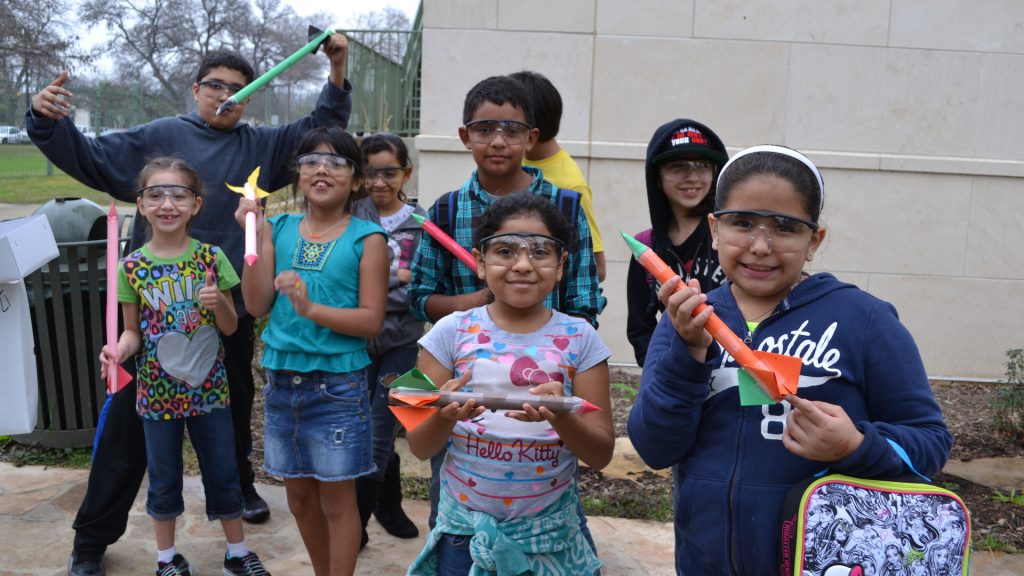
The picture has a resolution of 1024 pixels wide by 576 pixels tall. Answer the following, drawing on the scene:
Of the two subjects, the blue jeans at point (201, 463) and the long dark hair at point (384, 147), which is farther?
the long dark hair at point (384, 147)

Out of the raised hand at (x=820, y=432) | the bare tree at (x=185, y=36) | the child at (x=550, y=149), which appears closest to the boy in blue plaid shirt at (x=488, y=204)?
the child at (x=550, y=149)

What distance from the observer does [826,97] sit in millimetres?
6473

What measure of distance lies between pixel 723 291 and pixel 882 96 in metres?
5.04

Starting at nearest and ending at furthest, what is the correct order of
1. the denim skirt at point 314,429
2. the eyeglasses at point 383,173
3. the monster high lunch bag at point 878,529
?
1. the monster high lunch bag at point 878,529
2. the denim skirt at point 314,429
3. the eyeglasses at point 383,173

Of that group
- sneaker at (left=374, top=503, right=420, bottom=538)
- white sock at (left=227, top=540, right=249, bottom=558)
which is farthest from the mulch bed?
white sock at (left=227, top=540, right=249, bottom=558)

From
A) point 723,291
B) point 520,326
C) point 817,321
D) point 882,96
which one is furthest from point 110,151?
point 882,96

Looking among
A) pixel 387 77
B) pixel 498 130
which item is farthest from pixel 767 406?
pixel 387 77

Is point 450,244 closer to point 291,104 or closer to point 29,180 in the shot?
point 29,180

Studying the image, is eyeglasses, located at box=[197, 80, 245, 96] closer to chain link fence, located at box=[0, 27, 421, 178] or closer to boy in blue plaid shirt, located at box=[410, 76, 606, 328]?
chain link fence, located at box=[0, 27, 421, 178]

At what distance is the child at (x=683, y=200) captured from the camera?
9.62 feet

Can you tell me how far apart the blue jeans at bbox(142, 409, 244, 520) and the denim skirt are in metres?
0.41

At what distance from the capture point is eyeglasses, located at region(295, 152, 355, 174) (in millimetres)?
3246

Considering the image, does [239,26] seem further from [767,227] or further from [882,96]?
[767,227]

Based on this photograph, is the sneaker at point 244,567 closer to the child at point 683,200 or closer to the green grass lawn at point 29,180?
the child at point 683,200
